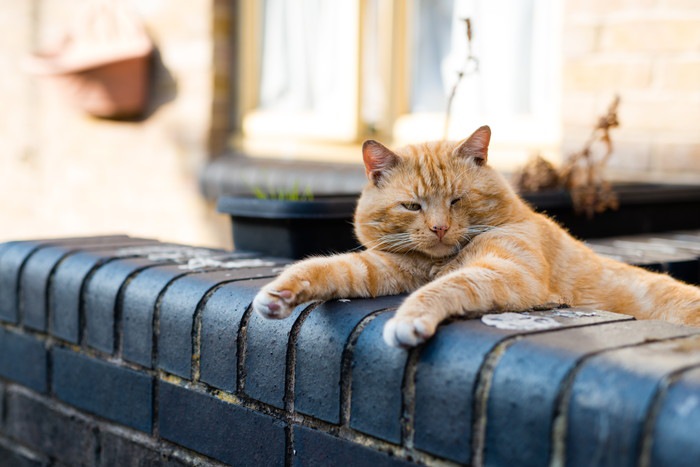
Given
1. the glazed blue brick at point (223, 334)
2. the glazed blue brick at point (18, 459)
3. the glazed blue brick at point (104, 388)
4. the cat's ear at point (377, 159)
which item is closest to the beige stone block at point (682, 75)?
the cat's ear at point (377, 159)

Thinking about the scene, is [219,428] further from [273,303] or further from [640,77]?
[640,77]

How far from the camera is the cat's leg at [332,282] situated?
163cm

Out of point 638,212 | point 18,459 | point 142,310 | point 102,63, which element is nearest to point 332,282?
point 142,310

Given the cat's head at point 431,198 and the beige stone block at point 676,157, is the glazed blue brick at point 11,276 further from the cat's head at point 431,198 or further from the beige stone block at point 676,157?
→ the beige stone block at point 676,157

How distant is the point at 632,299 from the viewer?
2037mm

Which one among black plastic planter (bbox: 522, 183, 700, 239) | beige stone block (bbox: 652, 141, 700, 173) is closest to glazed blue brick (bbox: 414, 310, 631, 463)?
black plastic planter (bbox: 522, 183, 700, 239)

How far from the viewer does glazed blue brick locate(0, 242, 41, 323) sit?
7.68ft

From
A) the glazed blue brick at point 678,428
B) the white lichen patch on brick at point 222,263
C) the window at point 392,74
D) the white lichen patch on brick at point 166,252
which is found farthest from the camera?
the window at point 392,74

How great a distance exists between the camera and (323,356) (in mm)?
1594

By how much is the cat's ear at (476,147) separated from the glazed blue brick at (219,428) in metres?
0.77

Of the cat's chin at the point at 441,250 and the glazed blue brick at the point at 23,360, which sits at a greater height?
the cat's chin at the point at 441,250

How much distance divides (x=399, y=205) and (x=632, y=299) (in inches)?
24.2

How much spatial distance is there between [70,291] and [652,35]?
2.47m

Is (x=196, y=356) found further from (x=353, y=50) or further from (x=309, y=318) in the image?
(x=353, y=50)
